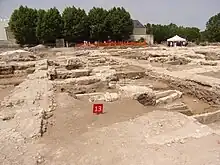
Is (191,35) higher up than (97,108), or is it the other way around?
(191,35)

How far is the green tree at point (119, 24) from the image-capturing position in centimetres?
4131

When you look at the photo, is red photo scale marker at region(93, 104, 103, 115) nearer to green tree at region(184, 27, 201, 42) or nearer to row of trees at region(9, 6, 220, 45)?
row of trees at region(9, 6, 220, 45)

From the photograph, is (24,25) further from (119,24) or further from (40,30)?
(119,24)

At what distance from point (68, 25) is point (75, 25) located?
41.9 inches

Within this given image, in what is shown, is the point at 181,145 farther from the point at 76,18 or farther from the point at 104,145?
the point at 76,18

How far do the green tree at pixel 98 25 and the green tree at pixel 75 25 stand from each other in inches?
37.5

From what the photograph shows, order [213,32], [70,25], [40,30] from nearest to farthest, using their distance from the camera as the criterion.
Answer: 1. [40,30]
2. [70,25]
3. [213,32]

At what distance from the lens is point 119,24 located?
41.3 metres

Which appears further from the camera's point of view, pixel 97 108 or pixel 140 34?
pixel 140 34

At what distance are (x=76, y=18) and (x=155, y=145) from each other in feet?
124

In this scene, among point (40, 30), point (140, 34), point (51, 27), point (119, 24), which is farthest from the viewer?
point (140, 34)

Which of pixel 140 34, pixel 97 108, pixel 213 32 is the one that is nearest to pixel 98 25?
pixel 140 34

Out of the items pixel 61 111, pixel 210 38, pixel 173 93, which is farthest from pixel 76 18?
pixel 61 111

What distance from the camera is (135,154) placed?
4102mm
